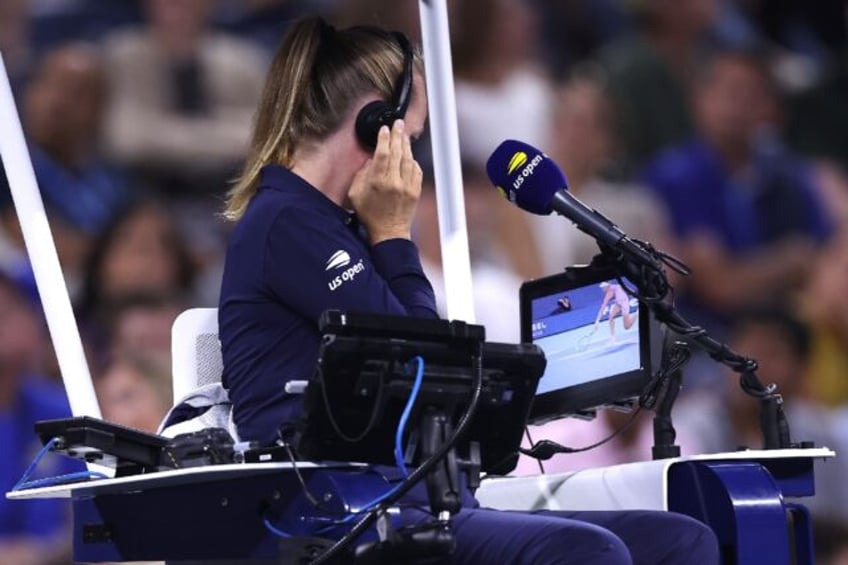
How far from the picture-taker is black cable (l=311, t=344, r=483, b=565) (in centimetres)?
204

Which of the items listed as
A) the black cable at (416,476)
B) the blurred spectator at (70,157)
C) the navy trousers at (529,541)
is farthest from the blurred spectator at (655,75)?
the black cable at (416,476)

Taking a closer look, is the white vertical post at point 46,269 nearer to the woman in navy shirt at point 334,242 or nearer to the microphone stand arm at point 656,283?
the woman in navy shirt at point 334,242

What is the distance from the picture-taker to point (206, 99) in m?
4.45

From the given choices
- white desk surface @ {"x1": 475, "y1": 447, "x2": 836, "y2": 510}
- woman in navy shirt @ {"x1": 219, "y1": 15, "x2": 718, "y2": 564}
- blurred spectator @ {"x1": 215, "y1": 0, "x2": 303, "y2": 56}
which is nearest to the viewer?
woman in navy shirt @ {"x1": 219, "y1": 15, "x2": 718, "y2": 564}

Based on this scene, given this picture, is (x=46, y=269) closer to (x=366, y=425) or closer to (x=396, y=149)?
(x=396, y=149)

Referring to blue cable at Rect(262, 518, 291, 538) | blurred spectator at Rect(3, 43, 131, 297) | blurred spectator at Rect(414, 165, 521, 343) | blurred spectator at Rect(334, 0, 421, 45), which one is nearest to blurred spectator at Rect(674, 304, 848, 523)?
blurred spectator at Rect(414, 165, 521, 343)

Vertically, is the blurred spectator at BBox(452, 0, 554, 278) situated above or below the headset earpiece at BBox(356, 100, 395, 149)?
above

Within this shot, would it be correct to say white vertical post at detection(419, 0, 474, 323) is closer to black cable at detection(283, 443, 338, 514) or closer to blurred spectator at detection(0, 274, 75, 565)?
black cable at detection(283, 443, 338, 514)

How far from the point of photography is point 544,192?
8.16 ft

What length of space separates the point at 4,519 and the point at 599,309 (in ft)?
6.09

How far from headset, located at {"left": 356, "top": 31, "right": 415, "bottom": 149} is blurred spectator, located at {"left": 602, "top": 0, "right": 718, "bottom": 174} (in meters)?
3.04

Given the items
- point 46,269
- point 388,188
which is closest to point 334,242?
point 388,188

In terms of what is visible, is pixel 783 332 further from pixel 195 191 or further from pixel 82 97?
pixel 82 97

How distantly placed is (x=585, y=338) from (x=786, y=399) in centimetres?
293
